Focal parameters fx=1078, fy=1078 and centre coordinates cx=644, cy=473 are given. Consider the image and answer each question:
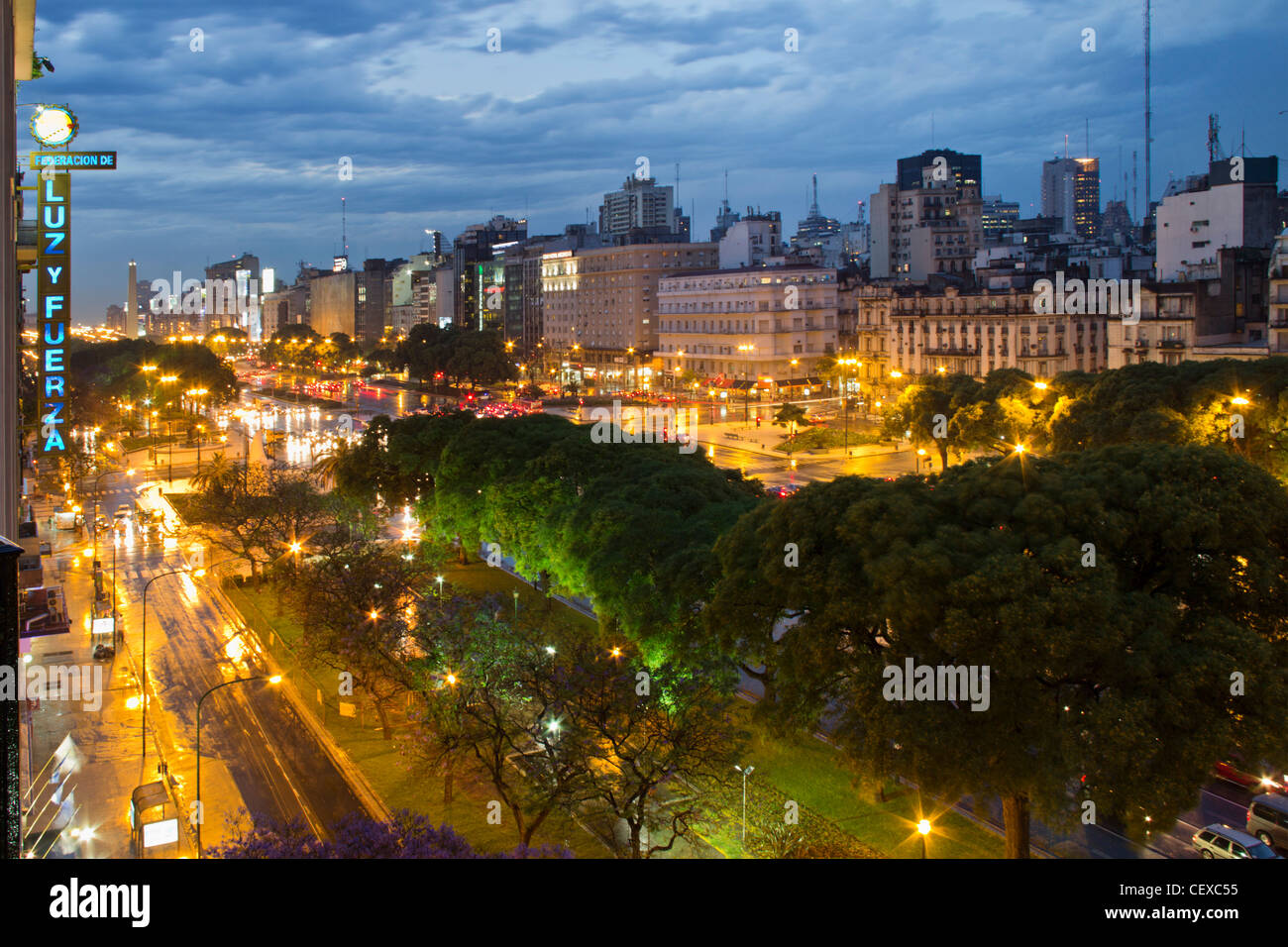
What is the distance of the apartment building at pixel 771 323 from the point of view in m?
103

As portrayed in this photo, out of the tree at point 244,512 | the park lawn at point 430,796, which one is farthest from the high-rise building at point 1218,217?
the park lawn at point 430,796

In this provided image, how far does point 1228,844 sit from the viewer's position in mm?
19219

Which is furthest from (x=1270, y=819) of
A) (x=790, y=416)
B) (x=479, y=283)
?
(x=479, y=283)

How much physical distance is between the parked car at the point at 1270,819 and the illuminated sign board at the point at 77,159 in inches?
1496

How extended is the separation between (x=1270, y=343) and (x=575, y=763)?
4570 centimetres

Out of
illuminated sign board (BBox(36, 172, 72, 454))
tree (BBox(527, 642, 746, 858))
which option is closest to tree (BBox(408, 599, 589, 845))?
tree (BBox(527, 642, 746, 858))

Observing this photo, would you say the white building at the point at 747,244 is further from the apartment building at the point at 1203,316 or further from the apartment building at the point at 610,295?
the apartment building at the point at 1203,316

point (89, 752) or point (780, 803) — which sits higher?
point (780, 803)

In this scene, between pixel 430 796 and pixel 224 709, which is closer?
pixel 430 796

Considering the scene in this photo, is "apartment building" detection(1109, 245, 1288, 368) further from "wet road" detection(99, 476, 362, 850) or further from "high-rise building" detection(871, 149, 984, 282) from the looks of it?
"high-rise building" detection(871, 149, 984, 282)

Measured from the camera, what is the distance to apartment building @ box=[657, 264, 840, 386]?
103438 mm

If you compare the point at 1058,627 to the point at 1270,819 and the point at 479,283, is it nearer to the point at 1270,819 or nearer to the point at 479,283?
the point at 1270,819

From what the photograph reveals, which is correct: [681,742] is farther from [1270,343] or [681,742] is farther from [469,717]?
[1270,343]

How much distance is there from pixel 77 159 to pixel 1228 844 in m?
38.2
